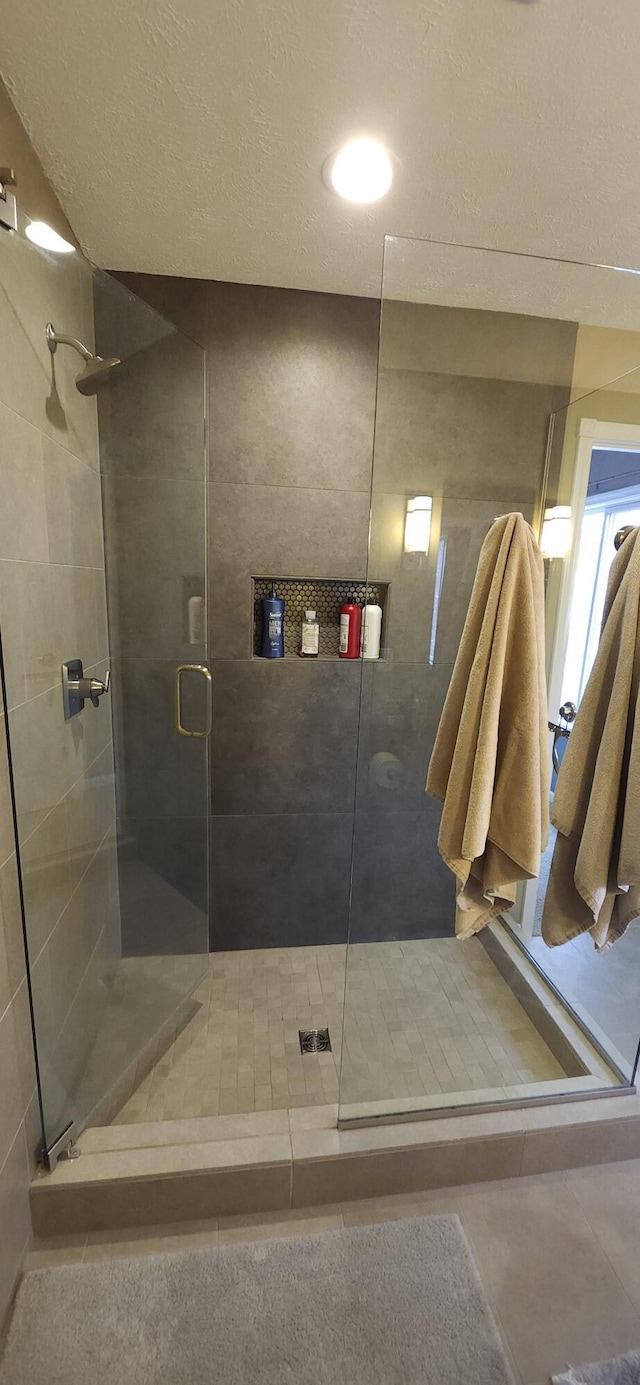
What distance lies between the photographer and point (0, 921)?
1.04 metres

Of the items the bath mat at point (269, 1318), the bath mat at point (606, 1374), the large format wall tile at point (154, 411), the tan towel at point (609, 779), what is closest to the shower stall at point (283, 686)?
the large format wall tile at point (154, 411)

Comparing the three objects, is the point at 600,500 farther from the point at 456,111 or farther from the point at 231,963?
the point at 231,963

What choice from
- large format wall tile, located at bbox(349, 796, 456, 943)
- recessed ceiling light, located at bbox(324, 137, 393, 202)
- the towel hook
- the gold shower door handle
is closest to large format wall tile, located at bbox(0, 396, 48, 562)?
the gold shower door handle

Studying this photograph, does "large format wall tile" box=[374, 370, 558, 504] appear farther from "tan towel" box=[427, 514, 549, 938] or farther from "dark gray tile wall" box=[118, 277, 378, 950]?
"dark gray tile wall" box=[118, 277, 378, 950]

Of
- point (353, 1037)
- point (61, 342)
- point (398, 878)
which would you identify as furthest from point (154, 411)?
point (353, 1037)

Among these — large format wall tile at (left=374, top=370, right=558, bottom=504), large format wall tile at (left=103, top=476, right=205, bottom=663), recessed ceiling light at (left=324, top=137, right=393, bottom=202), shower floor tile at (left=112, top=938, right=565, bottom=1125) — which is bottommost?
shower floor tile at (left=112, top=938, right=565, bottom=1125)

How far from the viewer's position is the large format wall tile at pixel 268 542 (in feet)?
5.84

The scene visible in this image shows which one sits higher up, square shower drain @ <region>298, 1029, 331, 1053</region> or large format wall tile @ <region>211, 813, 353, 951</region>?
large format wall tile @ <region>211, 813, 353, 951</region>

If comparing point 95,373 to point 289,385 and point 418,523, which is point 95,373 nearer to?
point 289,385

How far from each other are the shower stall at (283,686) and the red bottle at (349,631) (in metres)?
0.06

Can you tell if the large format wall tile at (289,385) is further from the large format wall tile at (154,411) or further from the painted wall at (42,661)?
the painted wall at (42,661)

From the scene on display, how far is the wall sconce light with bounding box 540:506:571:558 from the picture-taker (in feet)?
4.59

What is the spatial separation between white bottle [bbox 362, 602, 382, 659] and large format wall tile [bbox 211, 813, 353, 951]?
27.3 inches

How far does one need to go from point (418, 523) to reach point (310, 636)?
1.95 feet
